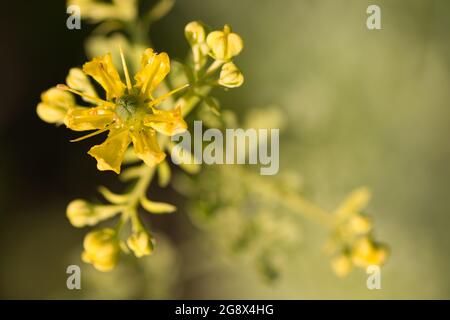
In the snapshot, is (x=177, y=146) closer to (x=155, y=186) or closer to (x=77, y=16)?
(x=77, y=16)

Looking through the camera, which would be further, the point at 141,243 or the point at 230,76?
the point at 141,243

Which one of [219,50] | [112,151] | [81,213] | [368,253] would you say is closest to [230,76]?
[219,50]

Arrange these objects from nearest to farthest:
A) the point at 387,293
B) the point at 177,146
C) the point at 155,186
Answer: the point at 177,146
the point at 387,293
the point at 155,186

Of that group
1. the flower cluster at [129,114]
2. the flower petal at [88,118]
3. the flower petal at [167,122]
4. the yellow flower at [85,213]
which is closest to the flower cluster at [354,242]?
the flower cluster at [129,114]

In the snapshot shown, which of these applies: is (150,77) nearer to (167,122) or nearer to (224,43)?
(167,122)

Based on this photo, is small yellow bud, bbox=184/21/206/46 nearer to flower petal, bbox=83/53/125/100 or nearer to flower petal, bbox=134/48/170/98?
flower petal, bbox=134/48/170/98
